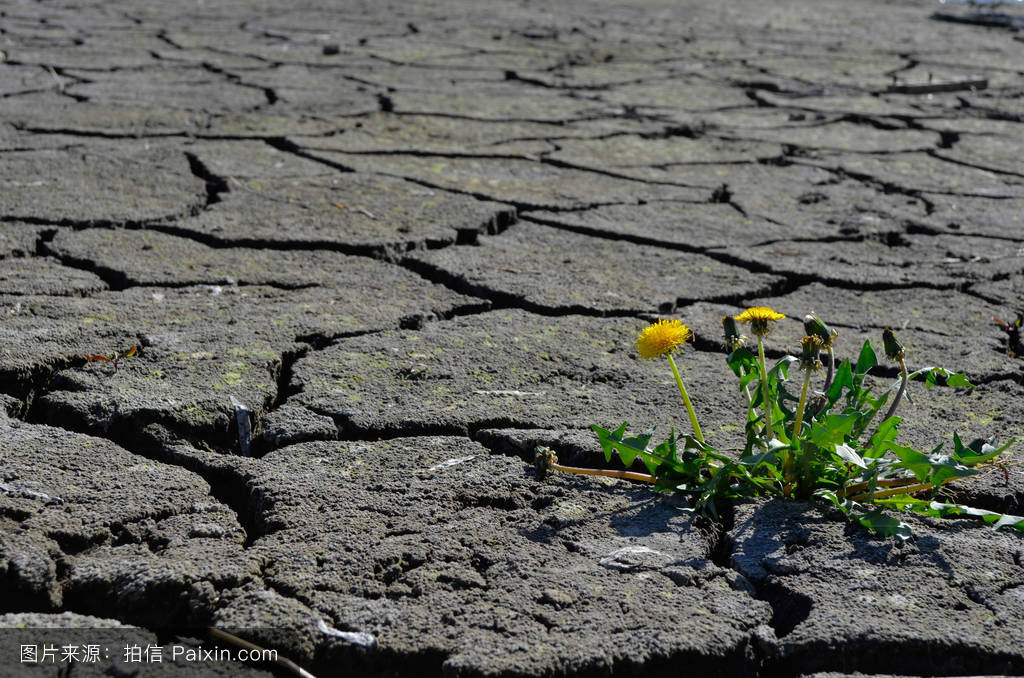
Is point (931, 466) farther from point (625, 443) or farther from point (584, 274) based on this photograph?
point (584, 274)

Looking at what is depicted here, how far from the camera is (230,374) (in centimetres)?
192

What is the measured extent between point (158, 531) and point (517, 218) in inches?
70.6

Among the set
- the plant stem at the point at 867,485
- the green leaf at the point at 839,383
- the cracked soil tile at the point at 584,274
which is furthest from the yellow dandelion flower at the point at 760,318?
the cracked soil tile at the point at 584,274

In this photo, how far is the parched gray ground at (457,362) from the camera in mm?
1290

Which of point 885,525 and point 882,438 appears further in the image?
point 882,438

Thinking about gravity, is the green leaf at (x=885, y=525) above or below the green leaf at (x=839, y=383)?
below

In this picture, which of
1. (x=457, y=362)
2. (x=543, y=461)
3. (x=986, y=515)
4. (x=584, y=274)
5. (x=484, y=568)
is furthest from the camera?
(x=584, y=274)

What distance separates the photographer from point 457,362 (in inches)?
80.7

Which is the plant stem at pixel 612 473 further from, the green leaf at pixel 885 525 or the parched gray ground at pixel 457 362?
the green leaf at pixel 885 525

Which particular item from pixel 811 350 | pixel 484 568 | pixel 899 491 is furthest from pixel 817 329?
pixel 484 568

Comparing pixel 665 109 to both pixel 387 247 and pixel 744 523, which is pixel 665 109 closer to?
pixel 387 247

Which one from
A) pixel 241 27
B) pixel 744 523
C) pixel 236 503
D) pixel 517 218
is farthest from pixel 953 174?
pixel 241 27

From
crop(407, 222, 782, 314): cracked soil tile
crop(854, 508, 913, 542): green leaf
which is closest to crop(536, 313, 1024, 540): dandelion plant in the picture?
crop(854, 508, 913, 542): green leaf

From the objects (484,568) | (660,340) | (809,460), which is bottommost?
(484,568)
